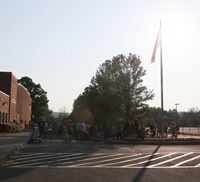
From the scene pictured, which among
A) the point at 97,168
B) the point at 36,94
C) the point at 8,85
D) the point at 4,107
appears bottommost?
the point at 97,168

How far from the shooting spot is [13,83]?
82.2 metres

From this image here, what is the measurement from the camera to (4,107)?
233ft

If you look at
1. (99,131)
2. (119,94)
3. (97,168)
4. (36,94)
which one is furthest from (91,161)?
(36,94)

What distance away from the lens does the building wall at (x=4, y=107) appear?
2669 inches

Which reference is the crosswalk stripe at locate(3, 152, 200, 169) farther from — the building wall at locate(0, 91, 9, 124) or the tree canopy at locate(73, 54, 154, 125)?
the building wall at locate(0, 91, 9, 124)

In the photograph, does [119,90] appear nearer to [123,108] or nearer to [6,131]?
[123,108]

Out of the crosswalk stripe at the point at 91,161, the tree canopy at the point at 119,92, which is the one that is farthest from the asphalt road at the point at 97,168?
the tree canopy at the point at 119,92

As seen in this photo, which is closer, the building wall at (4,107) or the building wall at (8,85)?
the building wall at (4,107)

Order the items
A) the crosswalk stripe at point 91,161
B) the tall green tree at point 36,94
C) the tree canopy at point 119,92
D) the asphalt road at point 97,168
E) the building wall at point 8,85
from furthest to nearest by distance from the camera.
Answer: the tall green tree at point 36,94, the building wall at point 8,85, the tree canopy at point 119,92, the crosswalk stripe at point 91,161, the asphalt road at point 97,168

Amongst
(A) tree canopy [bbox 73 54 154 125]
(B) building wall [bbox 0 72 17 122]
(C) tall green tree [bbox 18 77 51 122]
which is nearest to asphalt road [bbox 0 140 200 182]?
(A) tree canopy [bbox 73 54 154 125]

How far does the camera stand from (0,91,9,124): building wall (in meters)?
67.8

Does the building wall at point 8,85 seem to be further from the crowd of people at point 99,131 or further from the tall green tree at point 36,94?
the tall green tree at point 36,94

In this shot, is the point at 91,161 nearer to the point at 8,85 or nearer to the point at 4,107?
the point at 4,107

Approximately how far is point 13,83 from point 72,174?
6878 centimetres
